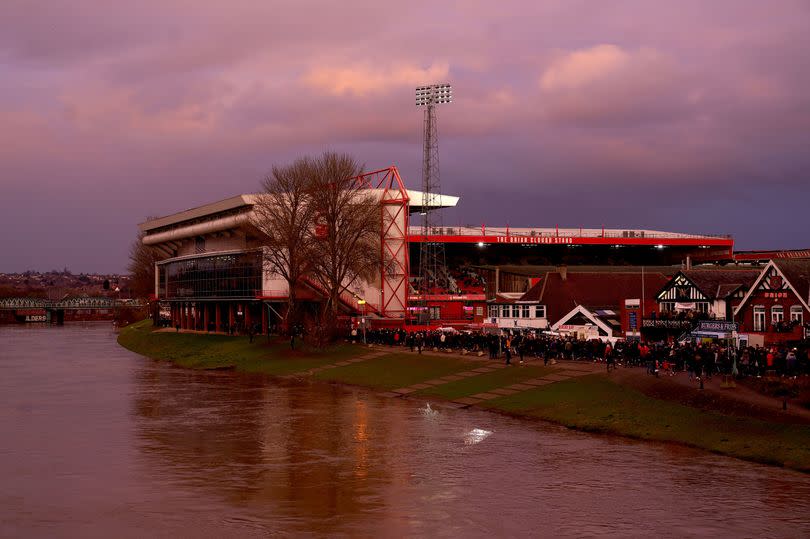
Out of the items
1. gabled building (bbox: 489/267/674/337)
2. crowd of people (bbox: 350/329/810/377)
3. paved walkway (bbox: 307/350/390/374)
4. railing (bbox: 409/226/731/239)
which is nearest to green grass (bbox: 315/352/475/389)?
paved walkway (bbox: 307/350/390/374)

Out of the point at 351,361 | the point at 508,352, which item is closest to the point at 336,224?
the point at 351,361

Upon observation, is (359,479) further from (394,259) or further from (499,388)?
(394,259)

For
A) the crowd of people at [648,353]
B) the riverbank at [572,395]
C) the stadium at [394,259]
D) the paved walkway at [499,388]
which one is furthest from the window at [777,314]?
the stadium at [394,259]

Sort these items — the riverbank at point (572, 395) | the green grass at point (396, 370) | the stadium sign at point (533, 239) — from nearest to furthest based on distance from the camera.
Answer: the riverbank at point (572, 395) < the green grass at point (396, 370) < the stadium sign at point (533, 239)

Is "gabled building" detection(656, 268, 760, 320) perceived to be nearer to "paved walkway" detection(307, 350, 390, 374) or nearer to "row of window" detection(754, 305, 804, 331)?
"row of window" detection(754, 305, 804, 331)

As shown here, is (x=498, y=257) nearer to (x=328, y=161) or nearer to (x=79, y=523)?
(x=328, y=161)

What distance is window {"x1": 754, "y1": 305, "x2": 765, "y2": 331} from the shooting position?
59875 mm

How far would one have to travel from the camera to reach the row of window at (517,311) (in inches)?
3420

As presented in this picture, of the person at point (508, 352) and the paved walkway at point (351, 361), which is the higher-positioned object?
the person at point (508, 352)

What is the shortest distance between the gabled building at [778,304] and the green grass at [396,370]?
1953 centimetres

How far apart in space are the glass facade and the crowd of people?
1500 inches

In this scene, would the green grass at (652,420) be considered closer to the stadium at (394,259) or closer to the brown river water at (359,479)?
the brown river water at (359,479)

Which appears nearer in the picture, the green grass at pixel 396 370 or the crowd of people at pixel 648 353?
the crowd of people at pixel 648 353

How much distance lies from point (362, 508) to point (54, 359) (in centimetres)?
7525
